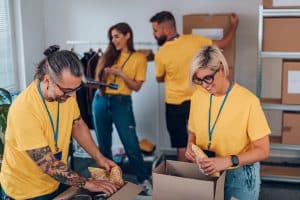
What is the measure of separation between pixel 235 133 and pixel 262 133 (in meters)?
0.13

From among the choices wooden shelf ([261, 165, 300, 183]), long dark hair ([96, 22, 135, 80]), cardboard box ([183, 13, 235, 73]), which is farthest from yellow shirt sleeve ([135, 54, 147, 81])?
wooden shelf ([261, 165, 300, 183])

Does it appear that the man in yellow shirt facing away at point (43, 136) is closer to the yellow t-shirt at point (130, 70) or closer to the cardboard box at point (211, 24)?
the yellow t-shirt at point (130, 70)

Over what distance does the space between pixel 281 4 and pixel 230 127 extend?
1891 millimetres

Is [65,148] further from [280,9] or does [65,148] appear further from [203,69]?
[280,9]

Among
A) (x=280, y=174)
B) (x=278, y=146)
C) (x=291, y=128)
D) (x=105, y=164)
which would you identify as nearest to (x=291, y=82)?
(x=291, y=128)

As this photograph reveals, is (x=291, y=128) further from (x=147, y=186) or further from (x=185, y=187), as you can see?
(x=185, y=187)

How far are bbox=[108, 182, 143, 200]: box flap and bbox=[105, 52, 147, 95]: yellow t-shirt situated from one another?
1830 mm

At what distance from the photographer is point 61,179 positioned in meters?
2.07

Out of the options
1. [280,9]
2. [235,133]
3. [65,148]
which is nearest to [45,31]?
[280,9]

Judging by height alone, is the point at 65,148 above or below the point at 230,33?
below

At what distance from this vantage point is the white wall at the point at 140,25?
4.48 metres

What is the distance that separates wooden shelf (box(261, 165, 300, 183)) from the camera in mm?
4031

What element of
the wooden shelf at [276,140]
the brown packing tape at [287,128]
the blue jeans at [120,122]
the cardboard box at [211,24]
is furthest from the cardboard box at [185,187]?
the cardboard box at [211,24]

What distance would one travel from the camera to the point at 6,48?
454 cm
